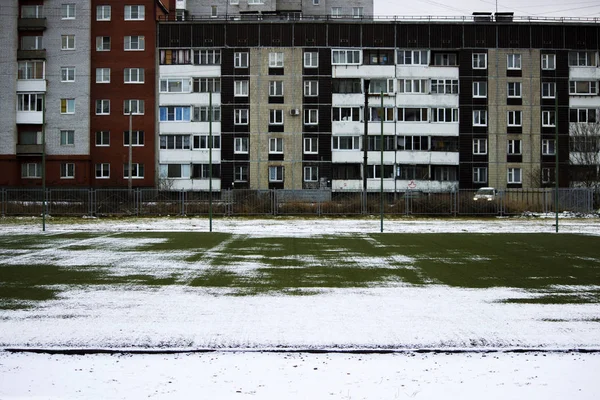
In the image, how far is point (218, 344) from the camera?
998 cm

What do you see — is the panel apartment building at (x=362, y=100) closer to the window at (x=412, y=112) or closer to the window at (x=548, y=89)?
the window at (x=412, y=112)

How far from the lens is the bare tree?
67.5 metres

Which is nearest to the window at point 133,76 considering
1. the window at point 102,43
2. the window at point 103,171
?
the window at point 102,43

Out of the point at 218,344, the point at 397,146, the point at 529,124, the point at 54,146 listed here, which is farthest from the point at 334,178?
the point at 218,344

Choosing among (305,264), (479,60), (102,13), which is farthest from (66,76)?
(305,264)

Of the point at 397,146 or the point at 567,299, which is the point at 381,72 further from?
the point at 567,299

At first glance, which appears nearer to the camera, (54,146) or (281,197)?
(281,197)

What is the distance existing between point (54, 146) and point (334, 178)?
28.8 metres

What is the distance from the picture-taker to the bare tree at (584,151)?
67.5m

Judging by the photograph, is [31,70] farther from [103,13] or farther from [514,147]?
[514,147]

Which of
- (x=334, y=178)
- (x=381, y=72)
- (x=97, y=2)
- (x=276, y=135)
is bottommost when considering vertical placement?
(x=334, y=178)

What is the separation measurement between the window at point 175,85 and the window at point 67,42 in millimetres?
9585

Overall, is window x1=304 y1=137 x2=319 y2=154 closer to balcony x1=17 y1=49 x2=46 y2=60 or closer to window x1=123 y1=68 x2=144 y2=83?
window x1=123 y1=68 x2=144 y2=83

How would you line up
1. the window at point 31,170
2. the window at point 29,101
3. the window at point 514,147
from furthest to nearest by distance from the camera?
the window at point 514,147 → the window at point 29,101 → the window at point 31,170
